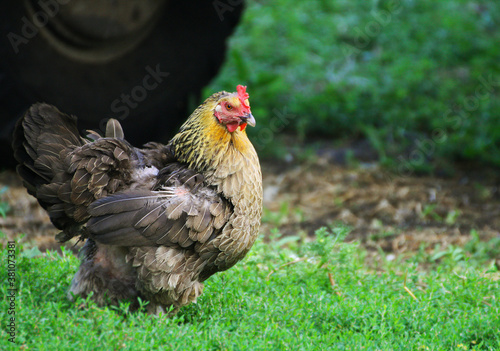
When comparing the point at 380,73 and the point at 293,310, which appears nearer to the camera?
the point at 293,310

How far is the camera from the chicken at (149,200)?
3973mm

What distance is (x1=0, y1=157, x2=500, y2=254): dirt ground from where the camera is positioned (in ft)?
19.8

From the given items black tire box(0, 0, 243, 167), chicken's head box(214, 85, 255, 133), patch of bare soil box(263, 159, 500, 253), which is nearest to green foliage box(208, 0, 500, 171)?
patch of bare soil box(263, 159, 500, 253)

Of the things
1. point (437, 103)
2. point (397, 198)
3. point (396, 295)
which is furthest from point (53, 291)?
point (437, 103)

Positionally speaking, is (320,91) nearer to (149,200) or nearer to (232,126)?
(232,126)

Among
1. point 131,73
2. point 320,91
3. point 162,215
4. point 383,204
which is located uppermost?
point 131,73

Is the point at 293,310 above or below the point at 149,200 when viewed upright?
below

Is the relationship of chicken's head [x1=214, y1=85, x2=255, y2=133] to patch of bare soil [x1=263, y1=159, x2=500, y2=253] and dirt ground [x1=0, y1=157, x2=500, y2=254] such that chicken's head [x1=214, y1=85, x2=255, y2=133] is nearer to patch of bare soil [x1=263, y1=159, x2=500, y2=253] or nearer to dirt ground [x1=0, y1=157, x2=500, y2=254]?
dirt ground [x1=0, y1=157, x2=500, y2=254]

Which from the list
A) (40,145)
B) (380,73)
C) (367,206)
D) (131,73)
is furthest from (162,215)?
(380,73)

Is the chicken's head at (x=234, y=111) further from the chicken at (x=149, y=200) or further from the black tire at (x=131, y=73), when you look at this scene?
the black tire at (x=131, y=73)

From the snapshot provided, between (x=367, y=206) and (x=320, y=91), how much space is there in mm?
2409

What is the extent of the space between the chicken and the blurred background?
158 centimetres

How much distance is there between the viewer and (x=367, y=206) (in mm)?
6754

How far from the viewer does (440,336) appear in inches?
161
